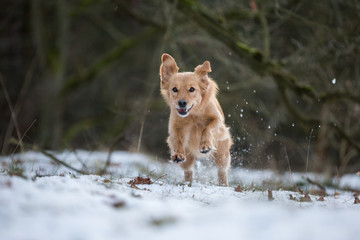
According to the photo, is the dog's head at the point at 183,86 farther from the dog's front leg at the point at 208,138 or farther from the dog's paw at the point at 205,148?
the dog's paw at the point at 205,148

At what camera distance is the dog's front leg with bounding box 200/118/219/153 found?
16.8 ft

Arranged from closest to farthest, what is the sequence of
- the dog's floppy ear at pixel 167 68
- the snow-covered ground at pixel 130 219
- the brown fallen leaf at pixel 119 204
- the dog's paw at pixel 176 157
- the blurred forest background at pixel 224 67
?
the snow-covered ground at pixel 130 219 → the brown fallen leaf at pixel 119 204 → the dog's paw at pixel 176 157 → the dog's floppy ear at pixel 167 68 → the blurred forest background at pixel 224 67

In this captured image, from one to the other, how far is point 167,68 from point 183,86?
432 millimetres

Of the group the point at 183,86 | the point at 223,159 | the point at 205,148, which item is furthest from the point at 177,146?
the point at 223,159

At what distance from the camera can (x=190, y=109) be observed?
17.5 ft

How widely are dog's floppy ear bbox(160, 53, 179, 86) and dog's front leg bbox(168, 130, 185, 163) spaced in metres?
0.73

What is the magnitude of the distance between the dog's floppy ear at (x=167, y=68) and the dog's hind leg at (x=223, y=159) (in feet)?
4.33

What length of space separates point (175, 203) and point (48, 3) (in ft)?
34.8

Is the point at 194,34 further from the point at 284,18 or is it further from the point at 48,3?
the point at 48,3

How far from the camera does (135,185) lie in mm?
4504

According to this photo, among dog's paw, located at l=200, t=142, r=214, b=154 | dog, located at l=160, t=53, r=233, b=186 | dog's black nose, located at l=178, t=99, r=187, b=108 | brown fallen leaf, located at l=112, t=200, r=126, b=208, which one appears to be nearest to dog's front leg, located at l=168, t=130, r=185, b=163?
dog, located at l=160, t=53, r=233, b=186

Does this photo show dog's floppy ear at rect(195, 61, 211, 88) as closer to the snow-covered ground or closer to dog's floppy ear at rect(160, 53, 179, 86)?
dog's floppy ear at rect(160, 53, 179, 86)

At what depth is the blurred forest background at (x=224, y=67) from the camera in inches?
289

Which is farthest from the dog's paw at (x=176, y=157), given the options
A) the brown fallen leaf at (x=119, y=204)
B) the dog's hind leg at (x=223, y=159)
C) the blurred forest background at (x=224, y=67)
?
the brown fallen leaf at (x=119, y=204)
